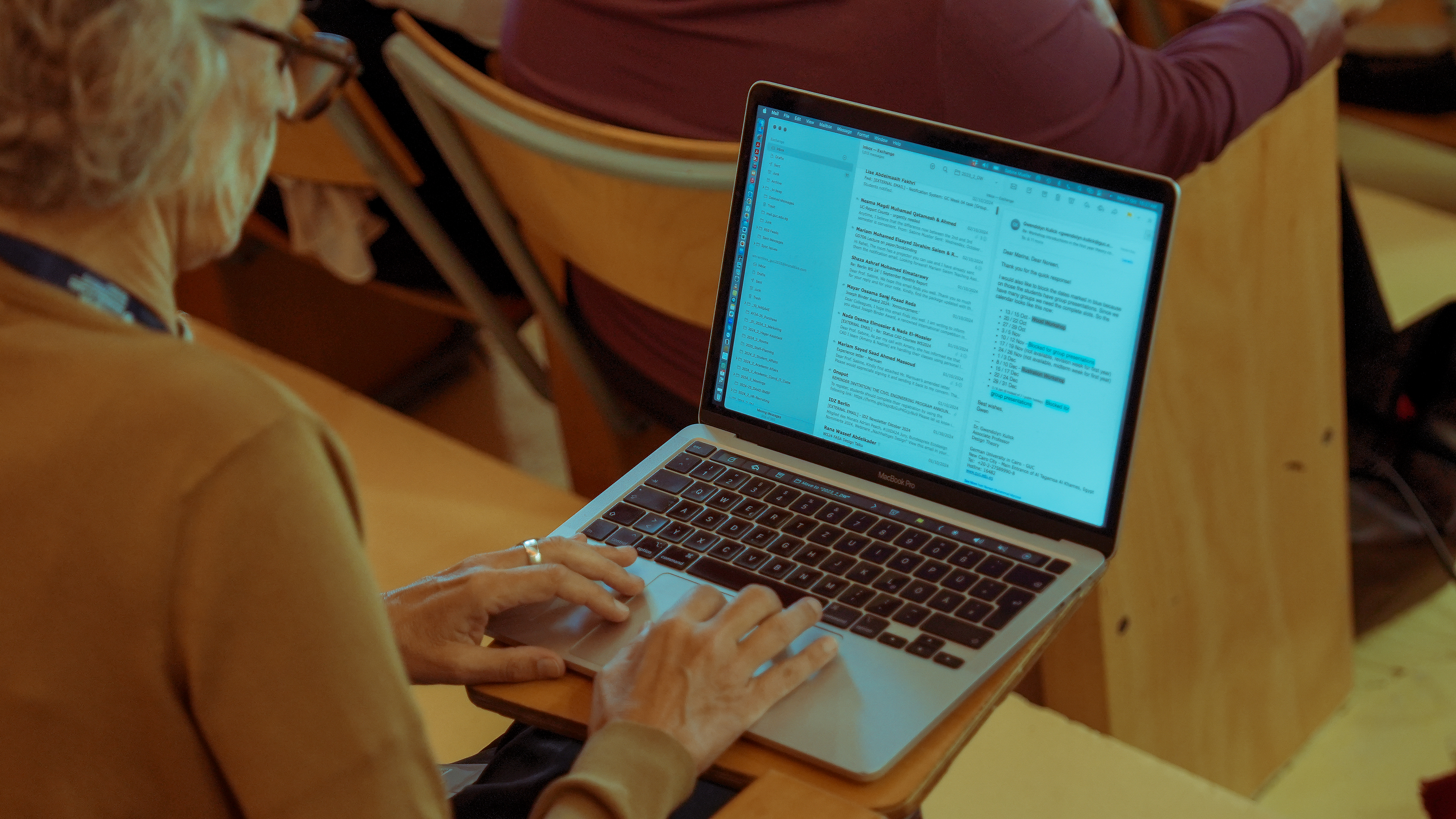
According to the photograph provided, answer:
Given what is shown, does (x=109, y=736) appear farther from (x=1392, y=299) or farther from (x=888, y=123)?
(x=1392, y=299)

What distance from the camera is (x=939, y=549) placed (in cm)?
80

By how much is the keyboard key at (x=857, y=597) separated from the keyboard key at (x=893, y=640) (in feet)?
0.09

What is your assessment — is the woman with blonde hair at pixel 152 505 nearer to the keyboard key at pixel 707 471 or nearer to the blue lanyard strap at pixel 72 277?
the blue lanyard strap at pixel 72 277

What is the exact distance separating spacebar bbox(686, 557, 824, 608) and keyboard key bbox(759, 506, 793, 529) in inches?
1.7

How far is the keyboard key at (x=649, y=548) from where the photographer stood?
83 cm

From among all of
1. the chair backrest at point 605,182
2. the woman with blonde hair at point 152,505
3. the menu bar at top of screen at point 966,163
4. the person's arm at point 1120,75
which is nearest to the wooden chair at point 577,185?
the chair backrest at point 605,182

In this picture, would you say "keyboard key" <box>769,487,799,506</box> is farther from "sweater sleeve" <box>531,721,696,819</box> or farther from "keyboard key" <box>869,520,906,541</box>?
"sweater sleeve" <box>531,721,696,819</box>

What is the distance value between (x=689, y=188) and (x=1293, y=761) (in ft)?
3.25

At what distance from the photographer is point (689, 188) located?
1.01 metres

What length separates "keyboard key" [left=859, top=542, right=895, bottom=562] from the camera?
803mm

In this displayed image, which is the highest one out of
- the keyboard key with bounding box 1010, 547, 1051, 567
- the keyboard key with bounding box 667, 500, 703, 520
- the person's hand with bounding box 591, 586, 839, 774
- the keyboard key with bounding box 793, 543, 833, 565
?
the keyboard key with bounding box 1010, 547, 1051, 567

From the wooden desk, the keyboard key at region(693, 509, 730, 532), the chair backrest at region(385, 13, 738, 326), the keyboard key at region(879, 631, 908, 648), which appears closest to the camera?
the keyboard key at region(879, 631, 908, 648)

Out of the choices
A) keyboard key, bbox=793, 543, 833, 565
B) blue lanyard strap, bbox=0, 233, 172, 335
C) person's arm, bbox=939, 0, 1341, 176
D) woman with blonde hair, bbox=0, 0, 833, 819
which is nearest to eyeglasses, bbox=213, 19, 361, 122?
woman with blonde hair, bbox=0, 0, 833, 819

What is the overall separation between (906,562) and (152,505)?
1.42 ft
